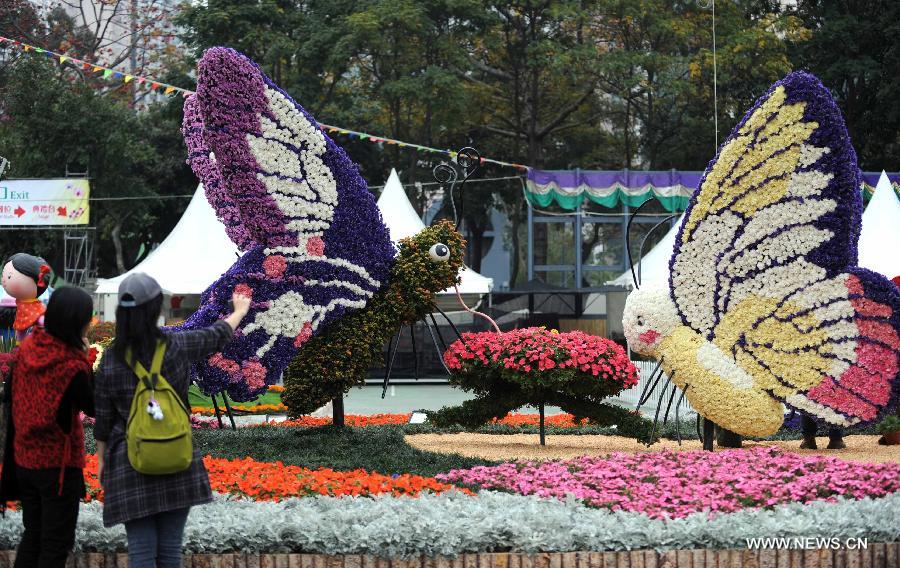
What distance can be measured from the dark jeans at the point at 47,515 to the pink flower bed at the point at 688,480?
3350mm

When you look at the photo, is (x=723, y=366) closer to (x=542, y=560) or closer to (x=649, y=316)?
(x=649, y=316)

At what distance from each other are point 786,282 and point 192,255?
1554 centimetres

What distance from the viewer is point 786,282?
10.2m

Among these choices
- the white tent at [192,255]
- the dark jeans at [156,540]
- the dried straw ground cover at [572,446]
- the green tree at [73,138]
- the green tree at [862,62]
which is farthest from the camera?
the green tree at [73,138]

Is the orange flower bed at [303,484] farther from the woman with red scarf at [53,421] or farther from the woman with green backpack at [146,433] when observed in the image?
the woman with green backpack at [146,433]

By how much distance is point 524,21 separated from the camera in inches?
1336

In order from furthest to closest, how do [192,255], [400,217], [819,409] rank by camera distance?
[400,217]
[192,255]
[819,409]

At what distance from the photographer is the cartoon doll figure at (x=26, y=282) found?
7398 millimetres

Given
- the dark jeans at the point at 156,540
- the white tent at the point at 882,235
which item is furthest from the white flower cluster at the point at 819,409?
the white tent at the point at 882,235

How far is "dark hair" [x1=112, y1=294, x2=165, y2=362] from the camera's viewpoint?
5.34 m

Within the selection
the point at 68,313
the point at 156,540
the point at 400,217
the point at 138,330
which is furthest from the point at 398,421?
the point at 400,217

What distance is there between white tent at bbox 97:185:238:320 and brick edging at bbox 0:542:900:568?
1665cm

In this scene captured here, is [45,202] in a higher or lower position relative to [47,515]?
higher

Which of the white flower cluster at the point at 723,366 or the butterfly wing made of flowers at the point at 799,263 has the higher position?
the butterfly wing made of flowers at the point at 799,263
